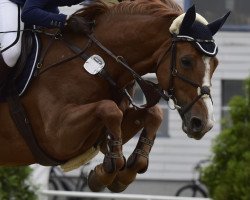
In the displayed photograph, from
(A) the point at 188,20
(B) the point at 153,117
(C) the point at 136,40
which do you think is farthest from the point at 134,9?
(B) the point at 153,117

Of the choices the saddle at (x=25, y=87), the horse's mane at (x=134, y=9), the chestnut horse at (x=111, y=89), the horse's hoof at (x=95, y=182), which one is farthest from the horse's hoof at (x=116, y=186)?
the horse's mane at (x=134, y=9)

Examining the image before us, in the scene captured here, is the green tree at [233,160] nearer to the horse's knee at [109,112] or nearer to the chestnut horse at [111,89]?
the chestnut horse at [111,89]

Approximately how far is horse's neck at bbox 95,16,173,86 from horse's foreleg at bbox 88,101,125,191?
38 centimetres

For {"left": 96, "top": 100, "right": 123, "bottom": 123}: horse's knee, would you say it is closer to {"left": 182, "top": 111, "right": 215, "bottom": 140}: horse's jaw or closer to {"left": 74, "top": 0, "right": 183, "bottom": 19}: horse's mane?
{"left": 182, "top": 111, "right": 215, "bottom": 140}: horse's jaw

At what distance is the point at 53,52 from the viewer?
29.9 feet

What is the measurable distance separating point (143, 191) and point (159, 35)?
37.8 ft

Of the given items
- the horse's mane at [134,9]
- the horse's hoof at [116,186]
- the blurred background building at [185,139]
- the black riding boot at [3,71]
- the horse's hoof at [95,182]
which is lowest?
the blurred background building at [185,139]

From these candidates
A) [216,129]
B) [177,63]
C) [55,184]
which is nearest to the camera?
[177,63]

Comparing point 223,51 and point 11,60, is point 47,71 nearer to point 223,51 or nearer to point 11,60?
point 11,60

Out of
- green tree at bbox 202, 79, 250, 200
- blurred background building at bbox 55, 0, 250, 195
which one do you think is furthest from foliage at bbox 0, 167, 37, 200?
blurred background building at bbox 55, 0, 250, 195

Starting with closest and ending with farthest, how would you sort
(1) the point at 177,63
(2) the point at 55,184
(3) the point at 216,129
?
(1) the point at 177,63
(2) the point at 55,184
(3) the point at 216,129

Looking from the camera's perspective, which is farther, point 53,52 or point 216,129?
point 216,129

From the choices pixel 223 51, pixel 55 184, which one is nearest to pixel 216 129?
pixel 223 51

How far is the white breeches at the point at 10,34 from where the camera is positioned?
909cm
